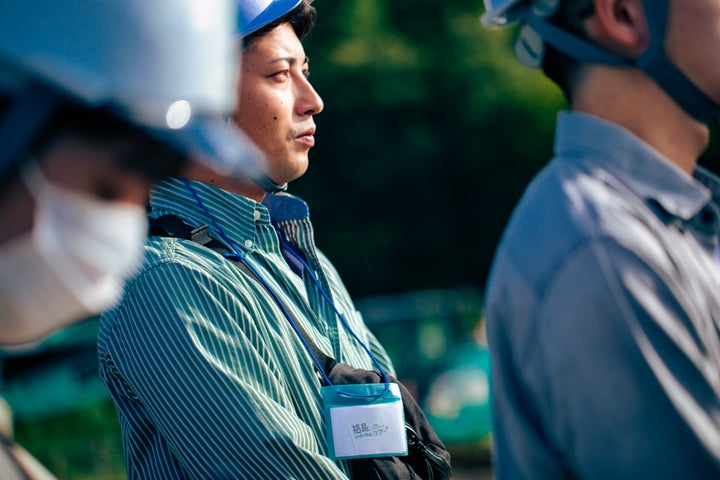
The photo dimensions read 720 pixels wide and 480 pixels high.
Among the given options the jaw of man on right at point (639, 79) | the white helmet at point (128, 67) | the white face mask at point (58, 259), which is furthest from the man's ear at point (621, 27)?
the white face mask at point (58, 259)

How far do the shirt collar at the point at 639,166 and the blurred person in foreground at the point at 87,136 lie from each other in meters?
0.69

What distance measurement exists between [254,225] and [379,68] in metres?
16.9

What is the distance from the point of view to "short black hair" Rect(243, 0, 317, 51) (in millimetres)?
2863

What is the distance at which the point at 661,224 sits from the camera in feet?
6.21

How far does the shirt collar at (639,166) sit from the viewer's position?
1.94 metres

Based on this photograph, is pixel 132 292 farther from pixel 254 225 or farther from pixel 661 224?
pixel 661 224

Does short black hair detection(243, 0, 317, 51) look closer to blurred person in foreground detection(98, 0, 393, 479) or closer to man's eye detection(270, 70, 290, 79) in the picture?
blurred person in foreground detection(98, 0, 393, 479)

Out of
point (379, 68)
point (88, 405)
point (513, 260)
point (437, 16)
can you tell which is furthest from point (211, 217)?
point (437, 16)

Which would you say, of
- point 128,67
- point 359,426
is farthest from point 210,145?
point 359,426

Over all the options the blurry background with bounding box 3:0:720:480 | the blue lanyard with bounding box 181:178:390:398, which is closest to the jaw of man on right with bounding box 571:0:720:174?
the blue lanyard with bounding box 181:178:390:398

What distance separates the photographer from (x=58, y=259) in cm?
157

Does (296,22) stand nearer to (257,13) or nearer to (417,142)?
(257,13)

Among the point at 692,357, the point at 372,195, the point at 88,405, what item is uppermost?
the point at 692,357

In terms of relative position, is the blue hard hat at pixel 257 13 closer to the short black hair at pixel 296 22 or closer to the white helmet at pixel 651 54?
the short black hair at pixel 296 22
